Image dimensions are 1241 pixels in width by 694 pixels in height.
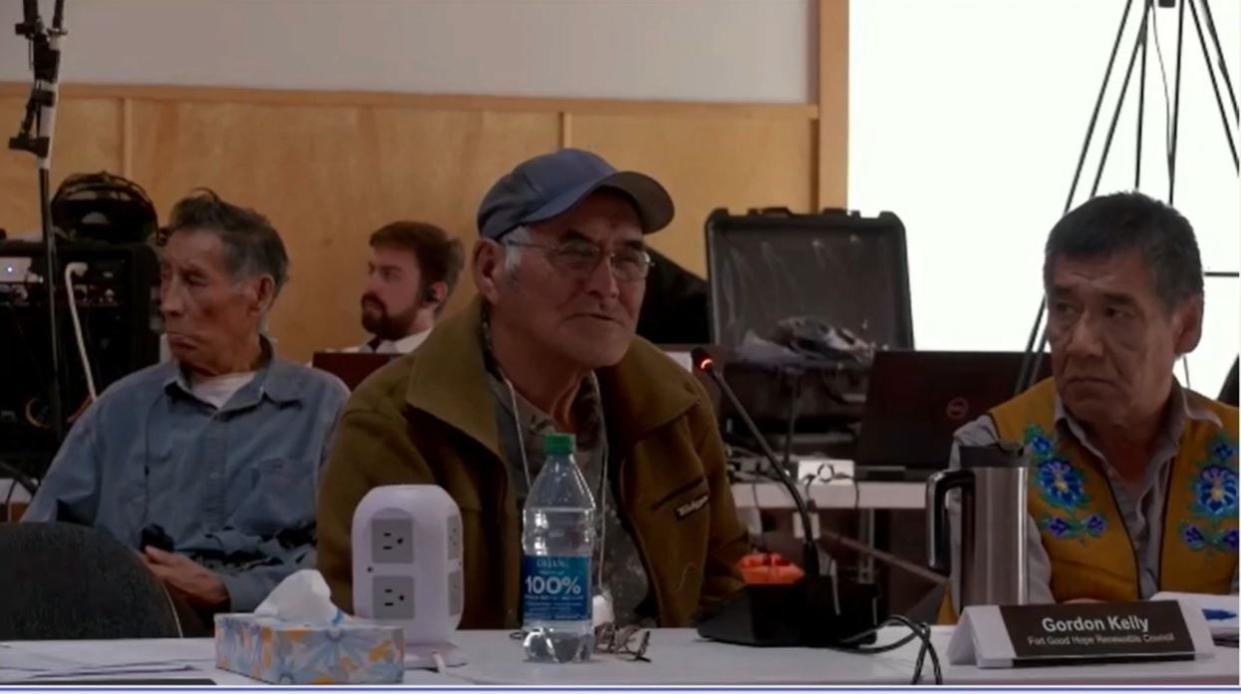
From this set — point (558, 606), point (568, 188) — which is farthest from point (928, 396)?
point (558, 606)

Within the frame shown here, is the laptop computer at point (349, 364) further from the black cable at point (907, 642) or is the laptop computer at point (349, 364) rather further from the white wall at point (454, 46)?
the white wall at point (454, 46)

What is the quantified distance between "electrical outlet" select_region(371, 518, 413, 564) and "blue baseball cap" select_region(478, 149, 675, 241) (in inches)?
26.7

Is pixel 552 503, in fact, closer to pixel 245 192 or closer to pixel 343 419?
pixel 343 419

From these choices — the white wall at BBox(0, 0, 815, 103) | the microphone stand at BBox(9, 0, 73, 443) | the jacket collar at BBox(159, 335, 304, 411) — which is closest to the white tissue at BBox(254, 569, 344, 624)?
the jacket collar at BBox(159, 335, 304, 411)

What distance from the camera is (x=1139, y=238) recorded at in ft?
8.28

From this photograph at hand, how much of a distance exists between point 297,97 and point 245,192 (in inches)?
14.2

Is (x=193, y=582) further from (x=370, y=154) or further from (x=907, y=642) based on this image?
(x=370, y=154)

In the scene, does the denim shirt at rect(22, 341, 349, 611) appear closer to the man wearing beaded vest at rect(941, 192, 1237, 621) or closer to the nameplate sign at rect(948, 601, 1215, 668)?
the man wearing beaded vest at rect(941, 192, 1237, 621)

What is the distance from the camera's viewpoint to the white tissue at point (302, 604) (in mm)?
1765

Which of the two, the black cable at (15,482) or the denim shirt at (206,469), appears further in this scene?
the black cable at (15,482)

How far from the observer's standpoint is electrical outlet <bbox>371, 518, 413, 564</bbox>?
1923mm

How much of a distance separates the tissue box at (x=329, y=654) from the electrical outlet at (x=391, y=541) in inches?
7.7

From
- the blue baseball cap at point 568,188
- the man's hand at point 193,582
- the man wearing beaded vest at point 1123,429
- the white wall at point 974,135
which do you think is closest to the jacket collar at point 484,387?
the blue baseball cap at point 568,188

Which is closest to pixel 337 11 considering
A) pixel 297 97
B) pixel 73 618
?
pixel 297 97
